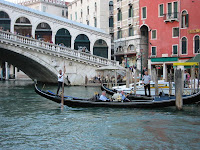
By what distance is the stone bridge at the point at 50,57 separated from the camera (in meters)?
21.2

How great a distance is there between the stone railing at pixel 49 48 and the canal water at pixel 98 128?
30.9 ft

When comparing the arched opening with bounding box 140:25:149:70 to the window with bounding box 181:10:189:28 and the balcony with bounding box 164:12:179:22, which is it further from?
the window with bounding box 181:10:189:28

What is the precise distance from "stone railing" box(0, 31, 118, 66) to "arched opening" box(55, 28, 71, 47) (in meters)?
1.48

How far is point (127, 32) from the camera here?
28141 mm

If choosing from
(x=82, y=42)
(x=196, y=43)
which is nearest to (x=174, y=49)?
(x=196, y=43)

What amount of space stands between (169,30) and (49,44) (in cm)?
875

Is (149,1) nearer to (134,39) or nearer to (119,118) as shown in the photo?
(134,39)

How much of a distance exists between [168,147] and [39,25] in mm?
19680

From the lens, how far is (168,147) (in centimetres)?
712

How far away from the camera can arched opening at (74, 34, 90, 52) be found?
26.4m

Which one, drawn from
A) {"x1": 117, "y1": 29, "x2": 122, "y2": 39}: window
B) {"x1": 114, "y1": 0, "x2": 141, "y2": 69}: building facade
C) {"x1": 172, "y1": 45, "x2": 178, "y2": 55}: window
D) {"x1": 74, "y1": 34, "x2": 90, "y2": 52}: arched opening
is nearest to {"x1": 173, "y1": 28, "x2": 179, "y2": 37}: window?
{"x1": 172, "y1": 45, "x2": 178, "y2": 55}: window

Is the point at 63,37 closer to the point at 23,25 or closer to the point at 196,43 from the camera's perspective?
the point at 23,25

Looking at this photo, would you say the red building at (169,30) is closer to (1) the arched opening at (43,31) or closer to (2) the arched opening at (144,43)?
(2) the arched opening at (144,43)

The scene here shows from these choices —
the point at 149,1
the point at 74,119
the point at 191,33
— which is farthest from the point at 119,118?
the point at 149,1
